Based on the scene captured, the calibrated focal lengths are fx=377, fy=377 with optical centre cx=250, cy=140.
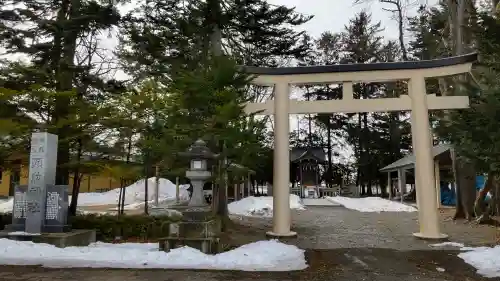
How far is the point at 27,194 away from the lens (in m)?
8.09

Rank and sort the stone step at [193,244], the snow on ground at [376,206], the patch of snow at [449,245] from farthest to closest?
the snow on ground at [376,206] < the patch of snow at [449,245] < the stone step at [193,244]

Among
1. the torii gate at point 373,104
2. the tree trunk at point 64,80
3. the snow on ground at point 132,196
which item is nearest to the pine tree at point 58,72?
the tree trunk at point 64,80

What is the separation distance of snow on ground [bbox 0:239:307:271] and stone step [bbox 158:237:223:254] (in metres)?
0.16

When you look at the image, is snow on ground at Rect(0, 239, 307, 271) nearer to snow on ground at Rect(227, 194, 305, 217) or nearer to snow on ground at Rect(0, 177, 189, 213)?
snow on ground at Rect(227, 194, 305, 217)

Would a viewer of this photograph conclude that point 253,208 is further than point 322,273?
Yes

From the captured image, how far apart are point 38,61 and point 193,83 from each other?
242 inches

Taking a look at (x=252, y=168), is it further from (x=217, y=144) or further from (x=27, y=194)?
(x=27, y=194)

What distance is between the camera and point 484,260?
6.91m

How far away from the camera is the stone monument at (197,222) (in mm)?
7301

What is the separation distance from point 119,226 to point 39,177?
262cm

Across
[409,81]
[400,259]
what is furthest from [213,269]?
[409,81]

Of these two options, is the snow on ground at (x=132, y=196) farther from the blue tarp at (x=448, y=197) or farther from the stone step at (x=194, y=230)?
the blue tarp at (x=448, y=197)

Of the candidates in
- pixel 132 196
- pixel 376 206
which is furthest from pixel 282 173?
pixel 132 196

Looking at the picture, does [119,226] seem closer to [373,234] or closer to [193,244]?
[193,244]
